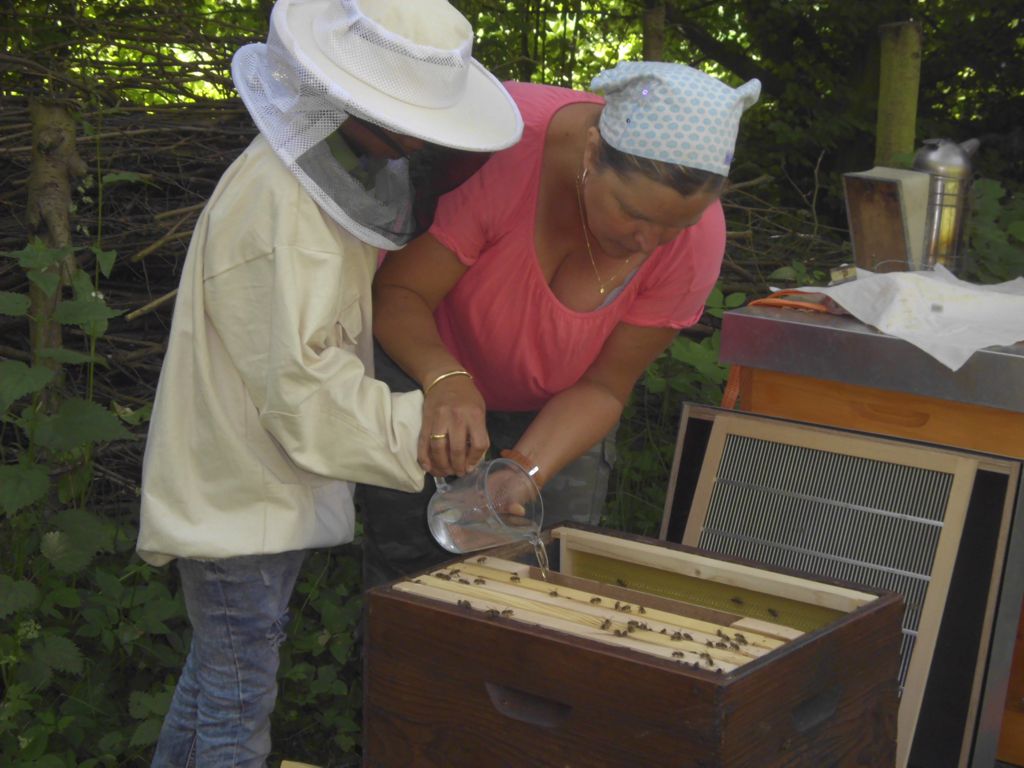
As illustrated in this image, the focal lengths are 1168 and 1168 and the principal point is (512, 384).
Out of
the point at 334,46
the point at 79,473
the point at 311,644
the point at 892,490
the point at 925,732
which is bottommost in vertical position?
the point at 311,644

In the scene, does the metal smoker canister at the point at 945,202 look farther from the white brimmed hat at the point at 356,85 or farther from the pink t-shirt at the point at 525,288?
the white brimmed hat at the point at 356,85

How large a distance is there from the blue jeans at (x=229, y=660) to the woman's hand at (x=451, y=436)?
286 mm

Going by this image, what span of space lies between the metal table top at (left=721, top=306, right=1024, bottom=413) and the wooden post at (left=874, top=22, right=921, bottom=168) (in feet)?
5.28

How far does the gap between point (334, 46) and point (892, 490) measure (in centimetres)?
111

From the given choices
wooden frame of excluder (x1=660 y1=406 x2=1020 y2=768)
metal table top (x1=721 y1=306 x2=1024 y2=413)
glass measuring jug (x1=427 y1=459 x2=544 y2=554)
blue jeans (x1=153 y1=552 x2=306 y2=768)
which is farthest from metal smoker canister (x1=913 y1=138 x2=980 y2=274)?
blue jeans (x1=153 y1=552 x2=306 y2=768)

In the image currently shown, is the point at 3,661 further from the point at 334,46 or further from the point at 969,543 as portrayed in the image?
the point at 969,543

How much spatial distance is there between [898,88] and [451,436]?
8.40ft

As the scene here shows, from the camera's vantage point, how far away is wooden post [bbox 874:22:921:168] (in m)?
3.49

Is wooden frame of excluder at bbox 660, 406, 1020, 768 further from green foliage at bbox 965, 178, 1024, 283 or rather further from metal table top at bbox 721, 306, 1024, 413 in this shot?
green foliage at bbox 965, 178, 1024, 283

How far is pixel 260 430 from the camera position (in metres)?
1.58

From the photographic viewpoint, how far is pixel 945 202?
2.77 meters

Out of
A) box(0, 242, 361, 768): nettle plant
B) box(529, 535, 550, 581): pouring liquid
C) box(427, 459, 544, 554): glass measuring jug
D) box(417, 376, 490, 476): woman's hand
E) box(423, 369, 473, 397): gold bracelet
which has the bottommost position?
box(0, 242, 361, 768): nettle plant

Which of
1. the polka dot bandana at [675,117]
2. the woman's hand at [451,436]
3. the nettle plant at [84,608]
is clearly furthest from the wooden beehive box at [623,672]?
the nettle plant at [84,608]

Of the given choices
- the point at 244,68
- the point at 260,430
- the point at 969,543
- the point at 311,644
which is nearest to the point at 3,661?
the point at 311,644
